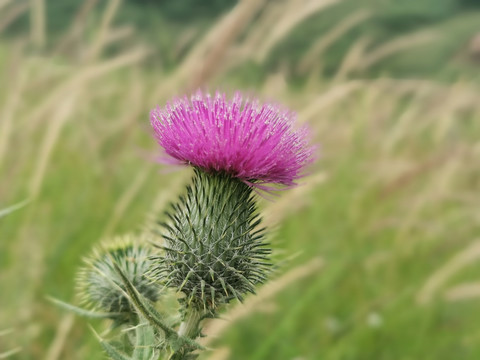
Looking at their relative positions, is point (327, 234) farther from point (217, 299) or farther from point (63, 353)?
point (217, 299)

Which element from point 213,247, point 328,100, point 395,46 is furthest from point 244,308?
point 395,46

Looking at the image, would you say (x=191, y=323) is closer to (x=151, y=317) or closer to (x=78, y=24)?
(x=151, y=317)

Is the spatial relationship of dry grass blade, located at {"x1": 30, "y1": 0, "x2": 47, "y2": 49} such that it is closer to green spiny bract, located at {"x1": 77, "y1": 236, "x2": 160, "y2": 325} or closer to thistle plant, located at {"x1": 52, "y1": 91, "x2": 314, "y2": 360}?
green spiny bract, located at {"x1": 77, "y1": 236, "x2": 160, "y2": 325}

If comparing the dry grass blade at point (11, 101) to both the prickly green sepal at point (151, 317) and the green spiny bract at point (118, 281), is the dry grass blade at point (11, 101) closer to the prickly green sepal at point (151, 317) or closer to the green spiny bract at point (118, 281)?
the green spiny bract at point (118, 281)

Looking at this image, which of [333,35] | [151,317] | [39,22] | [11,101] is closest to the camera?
[151,317]

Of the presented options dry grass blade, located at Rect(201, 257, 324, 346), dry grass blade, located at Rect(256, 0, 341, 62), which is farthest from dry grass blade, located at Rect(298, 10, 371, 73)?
dry grass blade, located at Rect(201, 257, 324, 346)

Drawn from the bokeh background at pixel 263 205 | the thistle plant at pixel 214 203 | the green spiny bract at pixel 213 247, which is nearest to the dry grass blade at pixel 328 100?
the bokeh background at pixel 263 205
